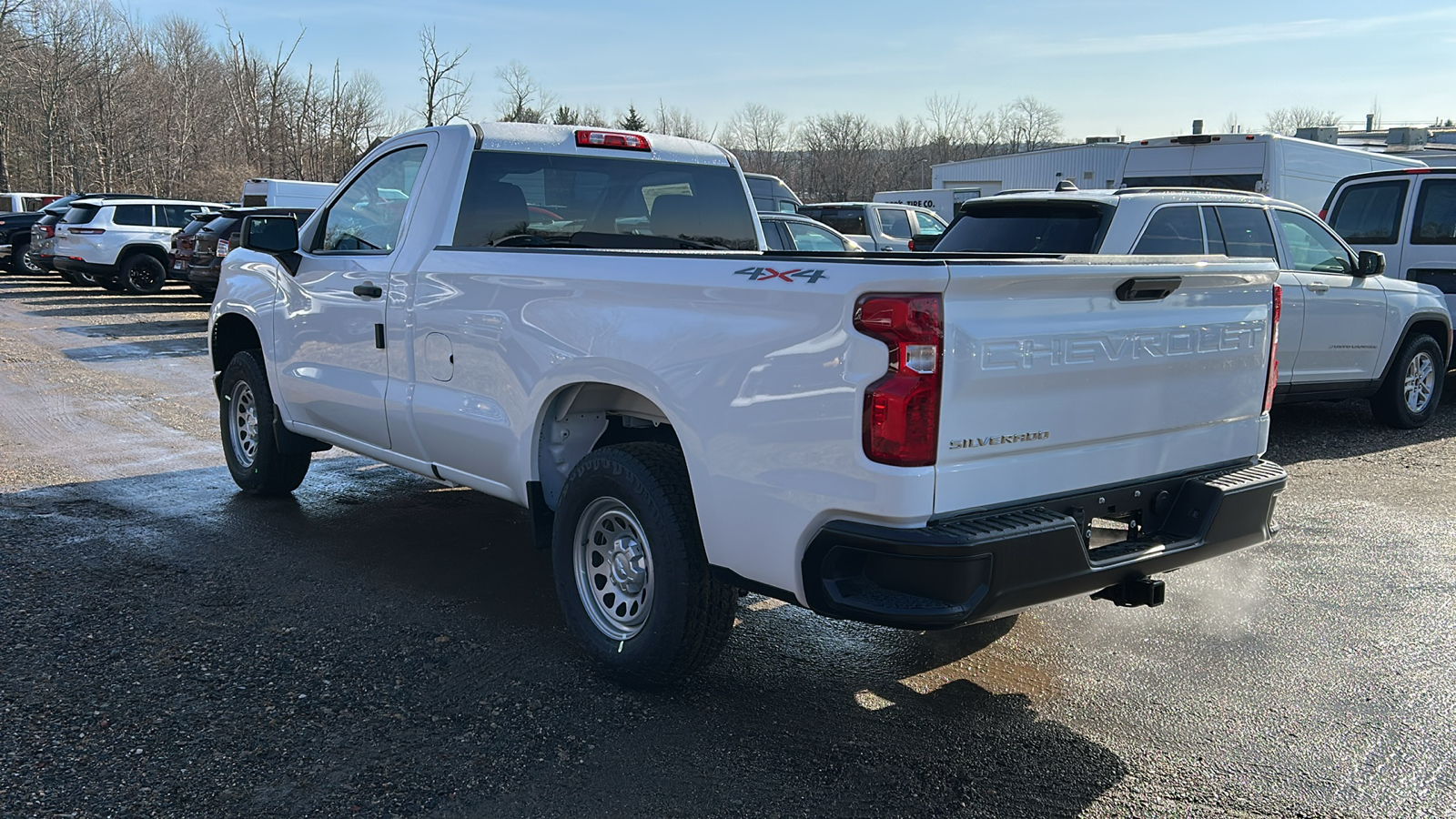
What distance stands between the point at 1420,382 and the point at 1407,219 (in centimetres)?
217

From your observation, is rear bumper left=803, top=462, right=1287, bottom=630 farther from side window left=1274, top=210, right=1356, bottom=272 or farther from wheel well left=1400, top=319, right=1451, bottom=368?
wheel well left=1400, top=319, right=1451, bottom=368

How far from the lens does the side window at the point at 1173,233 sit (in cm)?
745

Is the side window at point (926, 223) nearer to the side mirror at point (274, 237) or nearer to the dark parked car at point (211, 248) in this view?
the dark parked car at point (211, 248)

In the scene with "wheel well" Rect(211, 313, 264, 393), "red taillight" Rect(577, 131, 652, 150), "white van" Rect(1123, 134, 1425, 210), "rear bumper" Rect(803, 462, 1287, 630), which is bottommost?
"rear bumper" Rect(803, 462, 1287, 630)

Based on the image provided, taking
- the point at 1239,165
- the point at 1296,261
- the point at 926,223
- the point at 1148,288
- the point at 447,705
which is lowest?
the point at 447,705

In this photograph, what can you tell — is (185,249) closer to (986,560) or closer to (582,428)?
(582,428)

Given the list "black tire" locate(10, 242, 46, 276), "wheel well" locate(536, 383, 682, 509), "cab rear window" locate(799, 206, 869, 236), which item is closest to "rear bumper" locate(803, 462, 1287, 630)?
"wheel well" locate(536, 383, 682, 509)

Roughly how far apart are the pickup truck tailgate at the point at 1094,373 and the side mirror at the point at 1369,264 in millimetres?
5481

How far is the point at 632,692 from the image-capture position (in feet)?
12.9

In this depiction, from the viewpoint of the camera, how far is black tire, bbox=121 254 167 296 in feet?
71.7

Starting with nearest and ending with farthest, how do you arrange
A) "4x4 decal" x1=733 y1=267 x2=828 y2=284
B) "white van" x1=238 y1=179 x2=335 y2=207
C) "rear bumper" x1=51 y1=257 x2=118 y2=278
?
"4x4 decal" x1=733 y1=267 x2=828 y2=284 → "rear bumper" x1=51 y1=257 x2=118 y2=278 → "white van" x1=238 y1=179 x2=335 y2=207

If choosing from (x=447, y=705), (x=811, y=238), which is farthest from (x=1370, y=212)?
(x=447, y=705)

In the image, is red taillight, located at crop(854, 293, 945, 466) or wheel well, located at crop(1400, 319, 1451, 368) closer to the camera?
red taillight, located at crop(854, 293, 945, 466)

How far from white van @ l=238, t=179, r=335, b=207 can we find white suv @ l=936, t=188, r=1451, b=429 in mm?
17890
